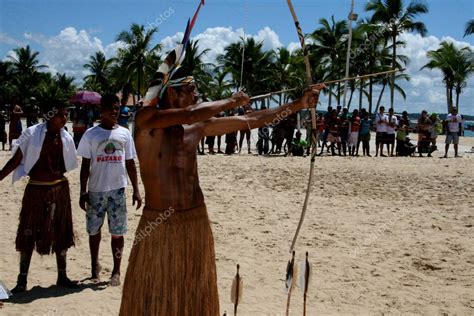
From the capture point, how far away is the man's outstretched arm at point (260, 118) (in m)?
3.04

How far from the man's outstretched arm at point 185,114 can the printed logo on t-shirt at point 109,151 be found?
2.26 m

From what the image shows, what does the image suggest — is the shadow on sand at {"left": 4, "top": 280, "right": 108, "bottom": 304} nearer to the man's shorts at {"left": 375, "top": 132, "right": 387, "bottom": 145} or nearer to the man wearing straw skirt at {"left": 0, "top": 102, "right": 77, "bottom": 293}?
the man wearing straw skirt at {"left": 0, "top": 102, "right": 77, "bottom": 293}

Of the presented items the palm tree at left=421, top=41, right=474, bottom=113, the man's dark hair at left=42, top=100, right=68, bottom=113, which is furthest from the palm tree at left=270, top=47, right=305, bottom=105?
the man's dark hair at left=42, top=100, right=68, bottom=113

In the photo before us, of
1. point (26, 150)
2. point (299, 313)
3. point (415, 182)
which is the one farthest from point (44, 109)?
point (415, 182)

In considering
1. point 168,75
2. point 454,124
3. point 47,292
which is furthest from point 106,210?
point 454,124

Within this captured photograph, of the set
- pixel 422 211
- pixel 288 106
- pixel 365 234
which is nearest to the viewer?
pixel 288 106

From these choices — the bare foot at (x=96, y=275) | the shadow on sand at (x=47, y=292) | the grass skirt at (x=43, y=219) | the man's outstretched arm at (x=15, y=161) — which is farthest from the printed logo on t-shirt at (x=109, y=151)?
the shadow on sand at (x=47, y=292)

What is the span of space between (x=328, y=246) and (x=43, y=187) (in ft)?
12.4

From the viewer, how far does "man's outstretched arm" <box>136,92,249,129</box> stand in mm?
2926

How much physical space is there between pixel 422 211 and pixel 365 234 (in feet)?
6.48

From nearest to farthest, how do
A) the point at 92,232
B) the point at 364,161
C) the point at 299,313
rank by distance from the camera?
1. the point at 299,313
2. the point at 92,232
3. the point at 364,161

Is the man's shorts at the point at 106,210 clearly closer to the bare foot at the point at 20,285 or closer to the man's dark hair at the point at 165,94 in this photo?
the bare foot at the point at 20,285

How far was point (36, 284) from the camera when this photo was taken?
544 centimetres

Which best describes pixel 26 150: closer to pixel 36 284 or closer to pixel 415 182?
pixel 36 284
